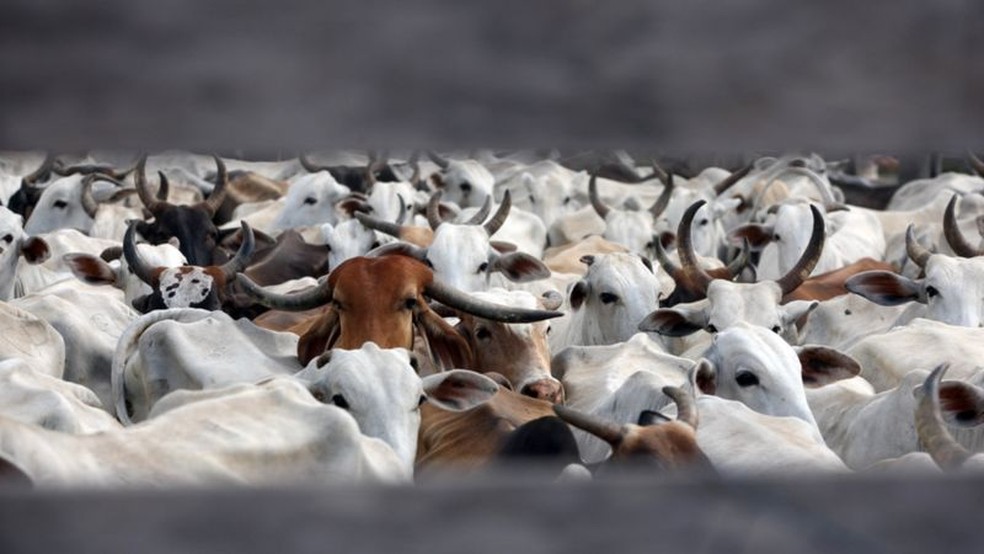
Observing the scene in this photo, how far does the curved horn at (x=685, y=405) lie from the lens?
4.14 meters

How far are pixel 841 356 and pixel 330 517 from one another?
533cm

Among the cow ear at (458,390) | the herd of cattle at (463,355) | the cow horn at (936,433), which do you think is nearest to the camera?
the herd of cattle at (463,355)

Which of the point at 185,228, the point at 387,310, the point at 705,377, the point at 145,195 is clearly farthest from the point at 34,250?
the point at 705,377

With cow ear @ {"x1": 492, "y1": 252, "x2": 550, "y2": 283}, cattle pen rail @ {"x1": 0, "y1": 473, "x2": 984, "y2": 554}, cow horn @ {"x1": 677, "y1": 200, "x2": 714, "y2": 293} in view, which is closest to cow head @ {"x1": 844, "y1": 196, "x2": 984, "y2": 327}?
cow horn @ {"x1": 677, "y1": 200, "x2": 714, "y2": 293}

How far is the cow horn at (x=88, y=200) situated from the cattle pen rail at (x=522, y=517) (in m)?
11.6

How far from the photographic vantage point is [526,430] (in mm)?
4344

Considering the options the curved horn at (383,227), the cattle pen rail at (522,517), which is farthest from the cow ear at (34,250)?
the cattle pen rail at (522,517)

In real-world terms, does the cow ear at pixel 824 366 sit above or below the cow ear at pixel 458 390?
below

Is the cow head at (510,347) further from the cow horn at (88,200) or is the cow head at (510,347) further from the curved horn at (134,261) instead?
the cow horn at (88,200)

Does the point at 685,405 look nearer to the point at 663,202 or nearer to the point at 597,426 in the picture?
the point at 597,426

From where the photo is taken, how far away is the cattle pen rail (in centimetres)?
62

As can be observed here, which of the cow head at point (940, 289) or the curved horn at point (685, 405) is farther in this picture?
the cow head at point (940, 289)

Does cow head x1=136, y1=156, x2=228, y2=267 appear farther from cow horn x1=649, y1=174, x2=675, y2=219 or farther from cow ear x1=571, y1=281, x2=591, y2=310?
cow horn x1=649, y1=174, x2=675, y2=219

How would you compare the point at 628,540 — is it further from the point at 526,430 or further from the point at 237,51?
the point at 526,430
